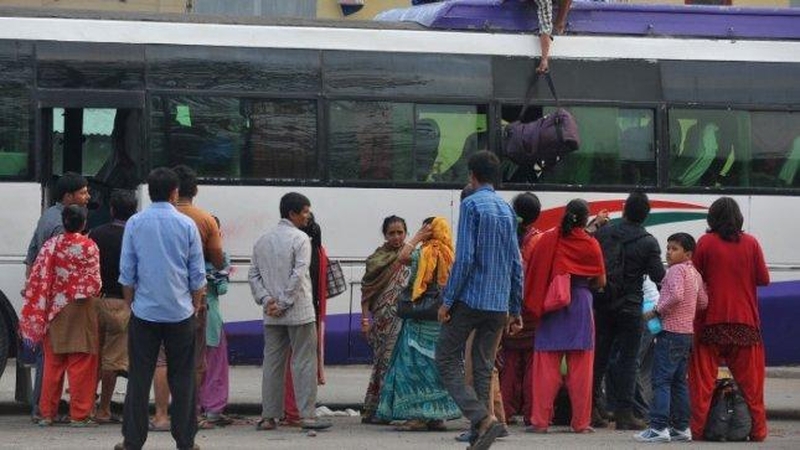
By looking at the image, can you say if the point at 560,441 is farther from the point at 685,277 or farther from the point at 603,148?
the point at 603,148

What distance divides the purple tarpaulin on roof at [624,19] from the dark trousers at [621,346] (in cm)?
333

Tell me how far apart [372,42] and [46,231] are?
3.54m

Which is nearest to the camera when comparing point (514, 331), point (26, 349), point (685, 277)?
point (514, 331)

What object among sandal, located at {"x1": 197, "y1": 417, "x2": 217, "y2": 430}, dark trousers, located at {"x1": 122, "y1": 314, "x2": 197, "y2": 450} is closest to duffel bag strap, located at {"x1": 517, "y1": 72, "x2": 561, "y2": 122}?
sandal, located at {"x1": 197, "y1": 417, "x2": 217, "y2": 430}

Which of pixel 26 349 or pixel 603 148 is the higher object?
pixel 603 148

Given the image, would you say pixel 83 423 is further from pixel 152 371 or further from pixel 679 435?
pixel 679 435

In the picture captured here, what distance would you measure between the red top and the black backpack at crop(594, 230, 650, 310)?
929 mm

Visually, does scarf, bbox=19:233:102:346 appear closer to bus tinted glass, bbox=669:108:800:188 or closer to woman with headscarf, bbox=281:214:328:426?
woman with headscarf, bbox=281:214:328:426

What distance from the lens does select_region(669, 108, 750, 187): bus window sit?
18.3m

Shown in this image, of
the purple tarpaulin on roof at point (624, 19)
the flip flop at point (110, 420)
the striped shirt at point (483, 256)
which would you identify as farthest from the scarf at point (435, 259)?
the purple tarpaulin on roof at point (624, 19)

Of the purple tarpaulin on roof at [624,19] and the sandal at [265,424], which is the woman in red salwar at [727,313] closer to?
the sandal at [265,424]

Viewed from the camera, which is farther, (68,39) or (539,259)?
(68,39)

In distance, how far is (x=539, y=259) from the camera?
1552 cm

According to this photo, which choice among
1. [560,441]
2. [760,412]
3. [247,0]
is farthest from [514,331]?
[247,0]
